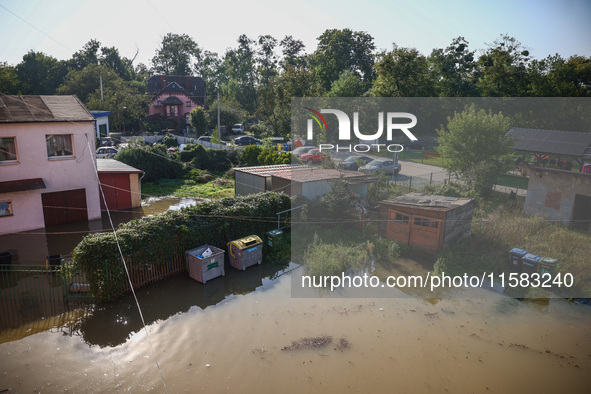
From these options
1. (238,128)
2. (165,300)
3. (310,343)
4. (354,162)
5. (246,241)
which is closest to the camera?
(310,343)

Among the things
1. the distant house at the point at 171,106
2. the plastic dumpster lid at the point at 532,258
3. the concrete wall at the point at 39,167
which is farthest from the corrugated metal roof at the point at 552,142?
the distant house at the point at 171,106

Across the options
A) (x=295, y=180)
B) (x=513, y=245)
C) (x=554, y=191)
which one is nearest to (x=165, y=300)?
(x=295, y=180)

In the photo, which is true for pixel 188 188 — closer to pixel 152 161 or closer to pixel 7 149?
pixel 152 161

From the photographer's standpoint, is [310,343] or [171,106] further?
[171,106]

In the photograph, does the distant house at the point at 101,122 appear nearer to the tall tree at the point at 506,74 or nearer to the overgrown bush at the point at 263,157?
the overgrown bush at the point at 263,157

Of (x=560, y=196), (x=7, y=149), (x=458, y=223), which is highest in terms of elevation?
(x=7, y=149)

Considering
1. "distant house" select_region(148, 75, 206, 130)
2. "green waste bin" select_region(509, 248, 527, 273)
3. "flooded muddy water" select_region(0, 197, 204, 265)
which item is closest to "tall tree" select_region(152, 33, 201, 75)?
"distant house" select_region(148, 75, 206, 130)
